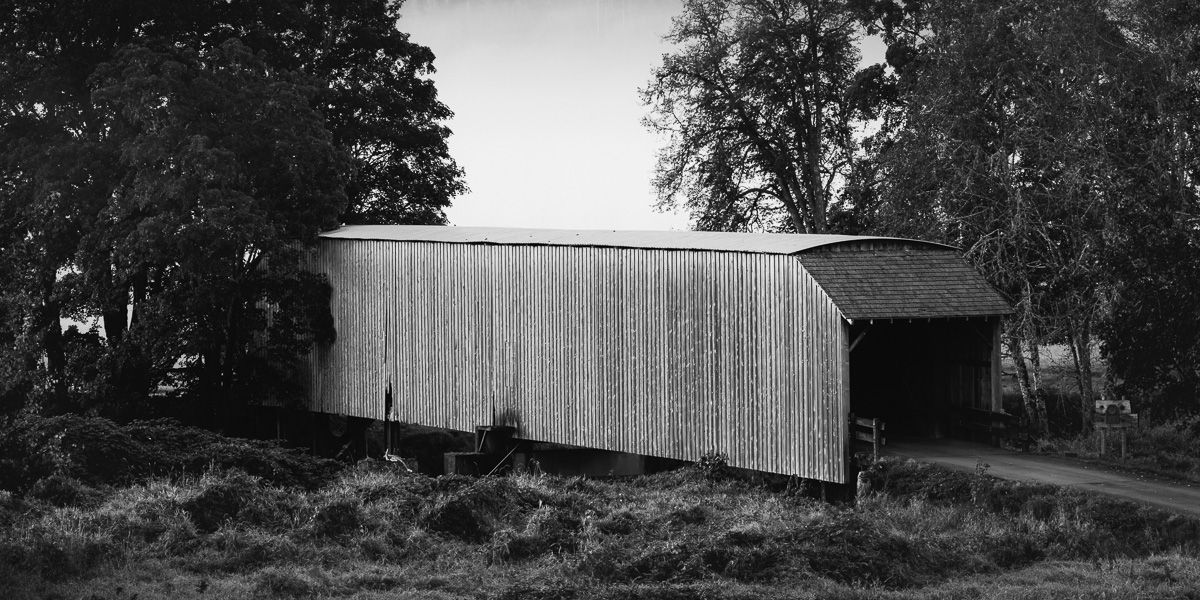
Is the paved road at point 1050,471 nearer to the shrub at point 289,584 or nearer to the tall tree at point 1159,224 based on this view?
the tall tree at point 1159,224

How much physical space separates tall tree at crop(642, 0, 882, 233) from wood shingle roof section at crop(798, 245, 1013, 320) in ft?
65.2

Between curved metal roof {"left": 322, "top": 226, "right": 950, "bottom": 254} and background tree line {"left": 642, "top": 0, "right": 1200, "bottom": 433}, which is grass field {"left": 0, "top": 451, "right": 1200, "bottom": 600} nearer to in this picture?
curved metal roof {"left": 322, "top": 226, "right": 950, "bottom": 254}

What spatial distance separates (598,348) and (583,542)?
24.4 ft

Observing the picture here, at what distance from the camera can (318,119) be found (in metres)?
31.7

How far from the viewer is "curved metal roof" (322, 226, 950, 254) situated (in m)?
21.7

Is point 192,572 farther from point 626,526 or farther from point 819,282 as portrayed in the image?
point 819,282

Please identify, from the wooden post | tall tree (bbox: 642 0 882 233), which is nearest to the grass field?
the wooden post

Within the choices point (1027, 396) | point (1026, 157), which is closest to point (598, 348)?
point (1027, 396)

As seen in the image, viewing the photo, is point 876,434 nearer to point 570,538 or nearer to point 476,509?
point 570,538

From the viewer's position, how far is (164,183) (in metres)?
28.9

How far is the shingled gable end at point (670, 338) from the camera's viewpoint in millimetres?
20578

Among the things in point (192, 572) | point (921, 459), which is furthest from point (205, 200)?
point (921, 459)

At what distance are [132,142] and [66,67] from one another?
4609 millimetres

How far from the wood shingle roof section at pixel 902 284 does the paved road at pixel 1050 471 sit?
89.1 inches
